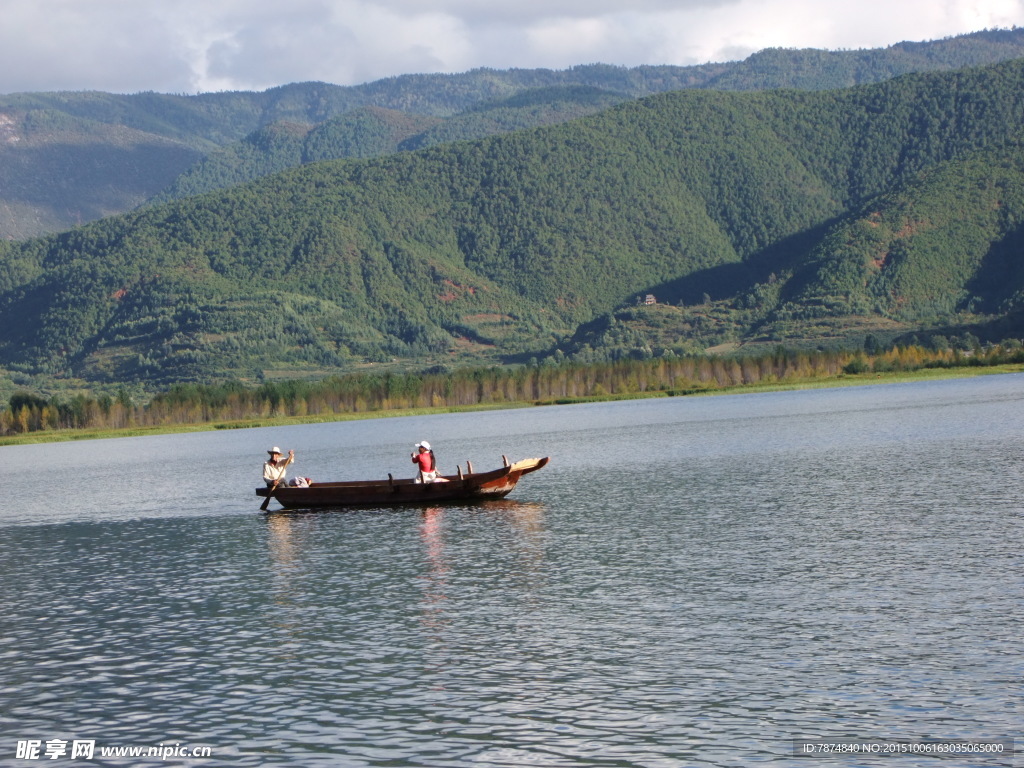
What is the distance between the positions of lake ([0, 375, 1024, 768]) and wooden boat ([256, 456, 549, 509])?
1.15 m

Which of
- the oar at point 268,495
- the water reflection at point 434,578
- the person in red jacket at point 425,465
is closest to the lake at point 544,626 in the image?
the water reflection at point 434,578

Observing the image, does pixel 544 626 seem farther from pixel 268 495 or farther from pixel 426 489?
pixel 268 495

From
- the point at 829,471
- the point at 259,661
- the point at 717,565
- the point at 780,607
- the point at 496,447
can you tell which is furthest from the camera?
the point at 496,447

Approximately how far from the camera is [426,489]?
75.2m

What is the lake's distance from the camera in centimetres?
2797

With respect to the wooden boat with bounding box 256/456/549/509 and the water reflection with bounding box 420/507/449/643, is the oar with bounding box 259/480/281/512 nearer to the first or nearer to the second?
the wooden boat with bounding box 256/456/549/509

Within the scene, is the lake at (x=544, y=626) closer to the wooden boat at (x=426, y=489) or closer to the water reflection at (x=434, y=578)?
the water reflection at (x=434, y=578)

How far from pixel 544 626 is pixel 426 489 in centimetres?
3720

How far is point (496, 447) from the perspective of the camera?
438 ft

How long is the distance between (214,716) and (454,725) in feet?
20.4

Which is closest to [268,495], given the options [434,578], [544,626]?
[434,578]

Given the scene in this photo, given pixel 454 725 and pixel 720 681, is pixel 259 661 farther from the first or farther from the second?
pixel 720 681

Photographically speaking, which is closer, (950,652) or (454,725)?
(454,725)

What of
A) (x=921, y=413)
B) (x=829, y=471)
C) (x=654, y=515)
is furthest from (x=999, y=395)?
(x=654, y=515)
